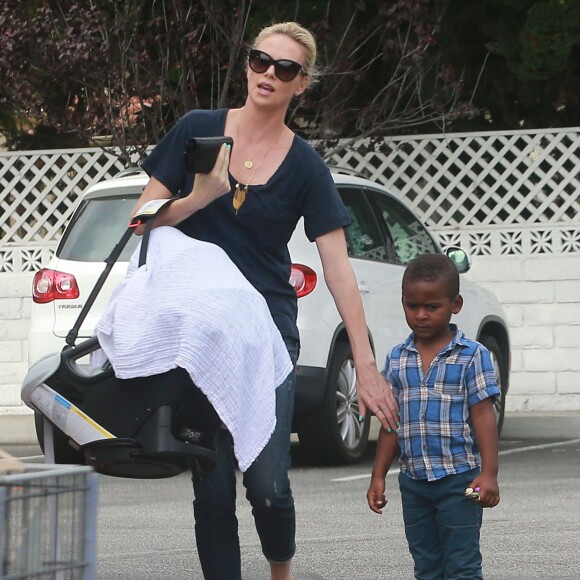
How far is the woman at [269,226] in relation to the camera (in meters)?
4.50

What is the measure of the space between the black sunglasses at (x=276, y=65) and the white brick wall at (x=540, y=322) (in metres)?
8.11

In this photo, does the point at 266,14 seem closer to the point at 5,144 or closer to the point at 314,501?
the point at 5,144

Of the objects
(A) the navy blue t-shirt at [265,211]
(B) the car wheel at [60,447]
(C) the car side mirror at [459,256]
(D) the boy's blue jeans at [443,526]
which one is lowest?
(B) the car wheel at [60,447]

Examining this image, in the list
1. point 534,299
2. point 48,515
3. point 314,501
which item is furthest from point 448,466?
point 534,299

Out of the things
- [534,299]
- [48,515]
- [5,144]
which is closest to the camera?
[48,515]

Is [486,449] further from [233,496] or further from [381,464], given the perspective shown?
[233,496]

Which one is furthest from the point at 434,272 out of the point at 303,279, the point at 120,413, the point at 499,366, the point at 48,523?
the point at 499,366

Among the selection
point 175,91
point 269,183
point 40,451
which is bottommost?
point 40,451

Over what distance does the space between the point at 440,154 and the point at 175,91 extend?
2326 mm

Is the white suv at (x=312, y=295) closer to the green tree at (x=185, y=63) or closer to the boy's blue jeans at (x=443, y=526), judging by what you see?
the green tree at (x=185, y=63)

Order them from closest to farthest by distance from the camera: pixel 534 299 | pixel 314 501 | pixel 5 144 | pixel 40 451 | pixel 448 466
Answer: pixel 448 466, pixel 314 501, pixel 40 451, pixel 534 299, pixel 5 144

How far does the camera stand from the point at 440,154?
1319 centimetres

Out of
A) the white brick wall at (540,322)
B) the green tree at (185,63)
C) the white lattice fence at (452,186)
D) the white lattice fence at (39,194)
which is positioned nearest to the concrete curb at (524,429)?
the white brick wall at (540,322)

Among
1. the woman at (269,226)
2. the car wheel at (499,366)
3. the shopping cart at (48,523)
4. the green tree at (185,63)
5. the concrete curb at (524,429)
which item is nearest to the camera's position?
the shopping cart at (48,523)
